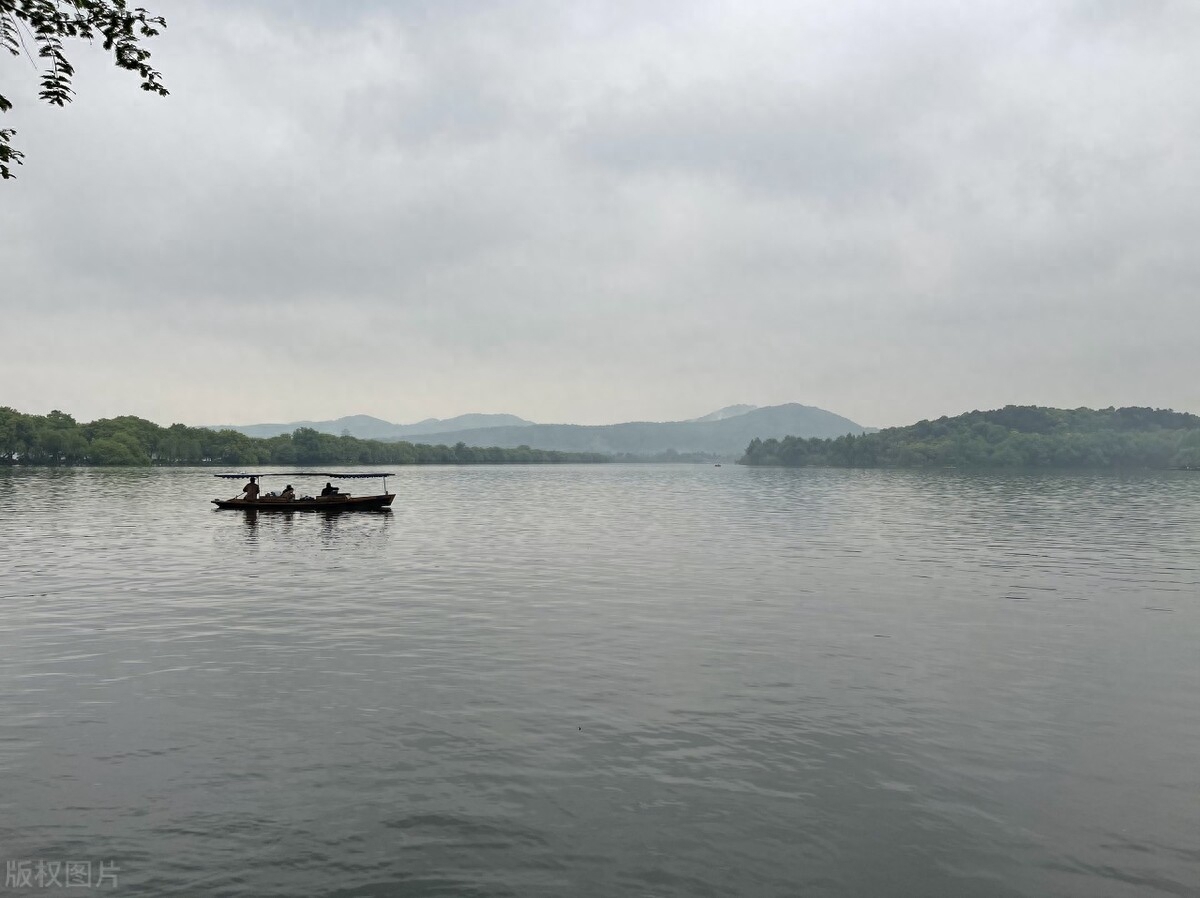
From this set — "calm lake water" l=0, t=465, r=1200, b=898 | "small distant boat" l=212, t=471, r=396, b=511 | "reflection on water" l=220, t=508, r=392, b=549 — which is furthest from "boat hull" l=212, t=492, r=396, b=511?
"calm lake water" l=0, t=465, r=1200, b=898

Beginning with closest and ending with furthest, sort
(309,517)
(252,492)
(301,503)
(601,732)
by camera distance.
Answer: (601,732)
(301,503)
(309,517)
(252,492)

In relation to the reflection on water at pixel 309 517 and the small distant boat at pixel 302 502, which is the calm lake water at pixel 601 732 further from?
the small distant boat at pixel 302 502

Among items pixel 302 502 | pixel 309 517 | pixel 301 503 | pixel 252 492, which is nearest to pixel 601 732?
pixel 301 503

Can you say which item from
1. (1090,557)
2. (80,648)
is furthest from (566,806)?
(1090,557)

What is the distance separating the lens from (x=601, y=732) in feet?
60.0

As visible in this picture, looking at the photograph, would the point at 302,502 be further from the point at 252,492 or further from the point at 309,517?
the point at 252,492

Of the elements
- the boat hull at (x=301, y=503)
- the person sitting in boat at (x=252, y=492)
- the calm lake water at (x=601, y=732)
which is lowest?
the calm lake water at (x=601, y=732)

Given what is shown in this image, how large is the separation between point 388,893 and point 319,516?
251 feet

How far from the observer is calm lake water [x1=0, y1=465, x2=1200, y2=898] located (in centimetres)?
1254

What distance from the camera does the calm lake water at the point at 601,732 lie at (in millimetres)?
12539

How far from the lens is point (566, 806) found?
14383 millimetres

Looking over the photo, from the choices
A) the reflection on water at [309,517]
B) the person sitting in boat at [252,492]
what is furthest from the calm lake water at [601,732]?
the person sitting in boat at [252,492]

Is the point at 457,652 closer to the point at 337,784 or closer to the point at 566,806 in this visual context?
the point at 337,784

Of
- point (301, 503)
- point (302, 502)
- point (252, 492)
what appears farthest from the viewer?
point (252, 492)
